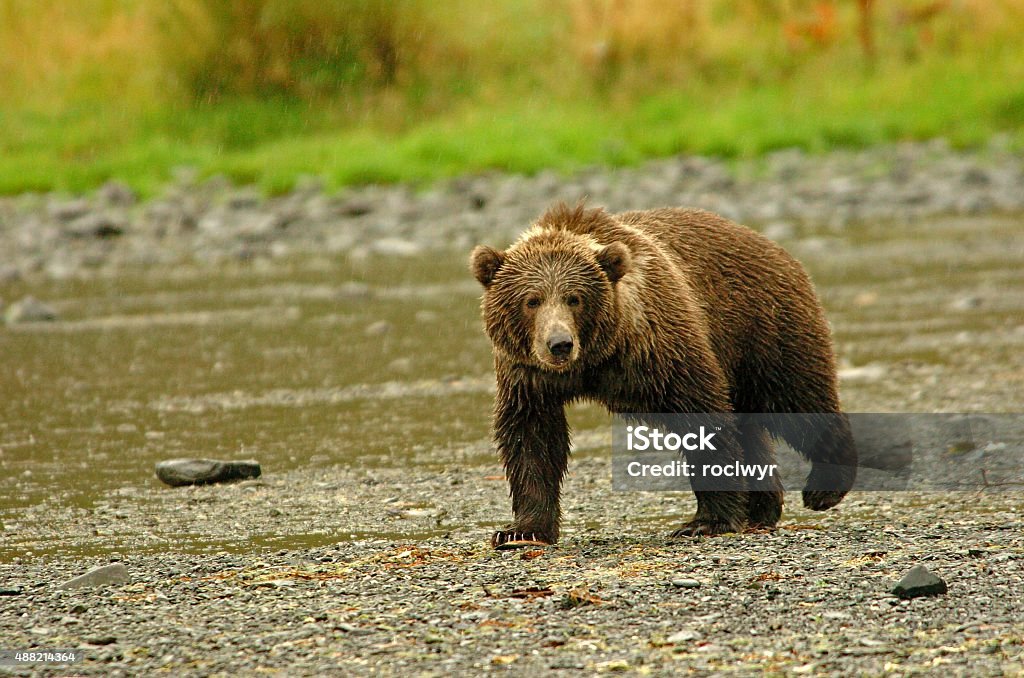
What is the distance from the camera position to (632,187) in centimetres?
1733

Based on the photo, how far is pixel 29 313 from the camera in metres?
11.9

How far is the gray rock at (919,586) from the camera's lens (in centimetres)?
433

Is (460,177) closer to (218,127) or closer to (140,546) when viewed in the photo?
(218,127)

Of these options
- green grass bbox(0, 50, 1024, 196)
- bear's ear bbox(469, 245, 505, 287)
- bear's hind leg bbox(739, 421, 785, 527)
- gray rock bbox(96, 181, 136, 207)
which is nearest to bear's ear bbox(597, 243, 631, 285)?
bear's ear bbox(469, 245, 505, 287)

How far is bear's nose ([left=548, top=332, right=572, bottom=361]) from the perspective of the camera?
5.19 meters

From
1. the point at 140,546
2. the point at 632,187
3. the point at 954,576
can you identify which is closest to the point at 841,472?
the point at 954,576

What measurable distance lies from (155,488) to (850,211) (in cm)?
1078

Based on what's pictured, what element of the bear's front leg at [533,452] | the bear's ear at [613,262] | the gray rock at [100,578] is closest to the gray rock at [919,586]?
the bear's front leg at [533,452]

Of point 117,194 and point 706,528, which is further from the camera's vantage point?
point 117,194

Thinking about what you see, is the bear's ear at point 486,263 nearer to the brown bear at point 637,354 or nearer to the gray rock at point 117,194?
the brown bear at point 637,354

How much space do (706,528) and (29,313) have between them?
25.6 ft

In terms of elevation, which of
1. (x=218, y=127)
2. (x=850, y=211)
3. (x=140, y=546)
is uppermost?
(x=218, y=127)

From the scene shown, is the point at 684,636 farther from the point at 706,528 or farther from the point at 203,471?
the point at 203,471

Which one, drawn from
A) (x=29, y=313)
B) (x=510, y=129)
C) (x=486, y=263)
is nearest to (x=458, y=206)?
(x=510, y=129)
